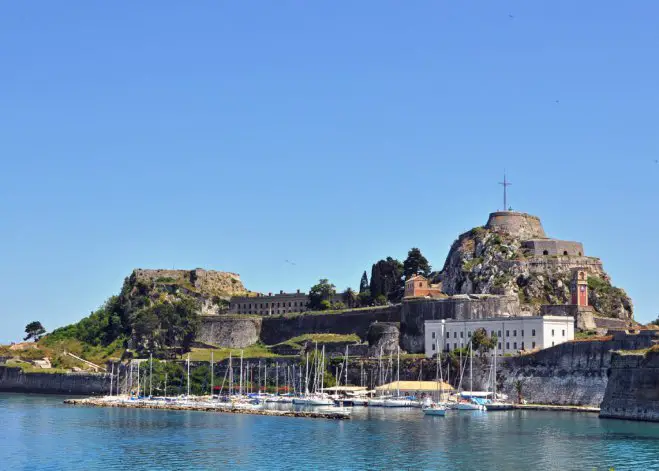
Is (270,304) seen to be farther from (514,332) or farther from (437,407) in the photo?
(437,407)

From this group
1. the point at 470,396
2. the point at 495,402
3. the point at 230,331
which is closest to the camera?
the point at 495,402

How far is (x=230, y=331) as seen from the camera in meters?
122

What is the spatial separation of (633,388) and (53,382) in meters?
64.2

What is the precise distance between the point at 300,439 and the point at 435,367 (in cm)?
3022

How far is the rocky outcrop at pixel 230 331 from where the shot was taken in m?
121

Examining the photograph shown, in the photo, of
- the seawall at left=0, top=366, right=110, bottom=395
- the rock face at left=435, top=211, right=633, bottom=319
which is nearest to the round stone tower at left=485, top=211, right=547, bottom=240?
the rock face at left=435, top=211, right=633, bottom=319

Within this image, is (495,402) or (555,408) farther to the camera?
(495,402)

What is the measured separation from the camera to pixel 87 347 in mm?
128375

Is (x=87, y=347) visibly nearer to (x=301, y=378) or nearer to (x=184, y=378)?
(x=184, y=378)

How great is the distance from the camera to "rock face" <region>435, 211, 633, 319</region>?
103812 mm

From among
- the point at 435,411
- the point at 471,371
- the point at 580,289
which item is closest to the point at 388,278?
the point at 580,289

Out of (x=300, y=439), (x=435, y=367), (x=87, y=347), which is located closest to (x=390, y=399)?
(x=435, y=367)

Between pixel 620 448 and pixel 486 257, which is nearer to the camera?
pixel 620 448

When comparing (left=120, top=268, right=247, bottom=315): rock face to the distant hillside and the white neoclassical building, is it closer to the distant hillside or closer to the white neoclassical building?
the distant hillside
